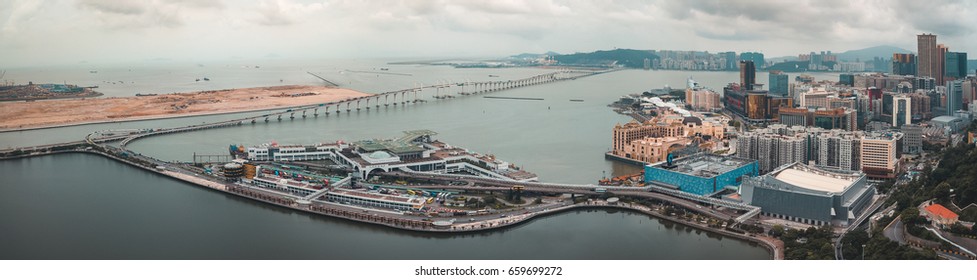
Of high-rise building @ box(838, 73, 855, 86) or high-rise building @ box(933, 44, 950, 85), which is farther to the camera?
high-rise building @ box(838, 73, 855, 86)

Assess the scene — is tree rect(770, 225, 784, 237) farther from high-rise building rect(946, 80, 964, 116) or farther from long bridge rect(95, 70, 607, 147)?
high-rise building rect(946, 80, 964, 116)

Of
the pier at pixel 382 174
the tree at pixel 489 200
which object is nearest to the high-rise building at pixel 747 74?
the pier at pixel 382 174

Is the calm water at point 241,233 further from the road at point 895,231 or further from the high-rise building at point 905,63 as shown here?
the high-rise building at point 905,63

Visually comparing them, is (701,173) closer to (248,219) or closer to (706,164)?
(706,164)

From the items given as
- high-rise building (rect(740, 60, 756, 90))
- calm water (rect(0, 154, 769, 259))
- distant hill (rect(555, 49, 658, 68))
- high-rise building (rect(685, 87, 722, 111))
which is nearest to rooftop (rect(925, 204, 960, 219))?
calm water (rect(0, 154, 769, 259))

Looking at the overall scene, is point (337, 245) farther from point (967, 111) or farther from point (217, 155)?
point (967, 111)

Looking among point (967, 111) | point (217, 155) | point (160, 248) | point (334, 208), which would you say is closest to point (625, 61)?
point (967, 111)

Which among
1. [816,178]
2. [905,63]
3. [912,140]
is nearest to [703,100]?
[905,63]
